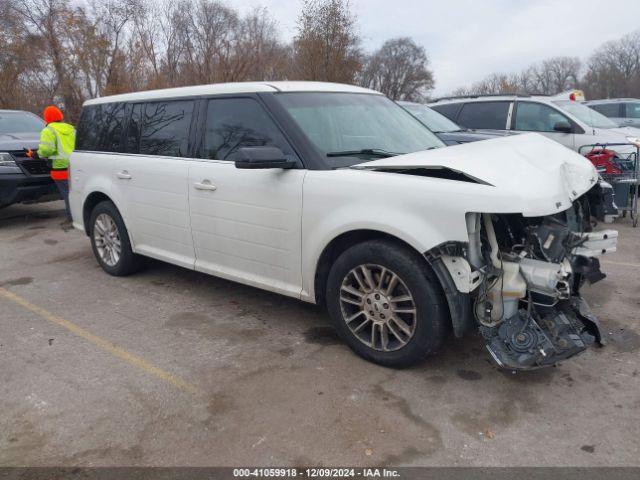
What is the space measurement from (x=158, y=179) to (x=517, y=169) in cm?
298

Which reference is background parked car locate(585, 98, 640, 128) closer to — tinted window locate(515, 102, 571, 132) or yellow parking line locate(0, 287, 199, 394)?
tinted window locate(515, 102, 571, 132)

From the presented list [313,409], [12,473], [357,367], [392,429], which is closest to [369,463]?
[392,429]

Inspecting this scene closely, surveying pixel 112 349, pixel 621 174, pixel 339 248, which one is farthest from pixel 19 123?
pixel 621 174

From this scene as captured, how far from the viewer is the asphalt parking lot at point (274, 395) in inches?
105

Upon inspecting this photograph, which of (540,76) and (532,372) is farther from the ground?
(540,76)

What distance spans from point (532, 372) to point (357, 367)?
3.64ft

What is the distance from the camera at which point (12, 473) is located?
8.47ft

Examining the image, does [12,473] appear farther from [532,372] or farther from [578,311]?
[578,311]

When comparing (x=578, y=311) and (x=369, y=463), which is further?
(x=578, y=311)

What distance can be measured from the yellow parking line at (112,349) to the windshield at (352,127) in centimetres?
173

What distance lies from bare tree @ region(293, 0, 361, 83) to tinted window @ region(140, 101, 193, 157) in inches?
525

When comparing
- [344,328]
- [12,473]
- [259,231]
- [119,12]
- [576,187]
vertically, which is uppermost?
[119,12]

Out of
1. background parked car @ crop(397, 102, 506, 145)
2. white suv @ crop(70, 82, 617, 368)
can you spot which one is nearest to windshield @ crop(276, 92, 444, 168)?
white suv @ crop(70, 82, 617, 368)

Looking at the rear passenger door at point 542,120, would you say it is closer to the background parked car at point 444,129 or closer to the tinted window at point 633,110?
the background parked car at point 444,129
